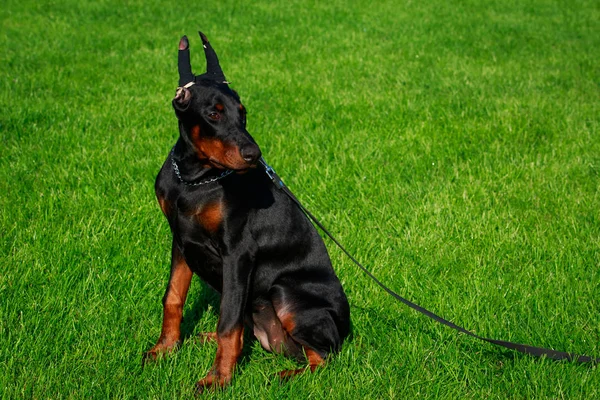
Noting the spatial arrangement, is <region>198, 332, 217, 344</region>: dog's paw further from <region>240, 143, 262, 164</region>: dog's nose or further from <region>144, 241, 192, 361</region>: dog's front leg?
<region>240, 143, 262, 164</region>: dog's nose

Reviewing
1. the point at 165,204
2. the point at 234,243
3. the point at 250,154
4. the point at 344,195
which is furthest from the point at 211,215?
the point at 344,195

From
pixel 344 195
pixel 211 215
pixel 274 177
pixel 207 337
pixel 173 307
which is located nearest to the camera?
pixel 211 215

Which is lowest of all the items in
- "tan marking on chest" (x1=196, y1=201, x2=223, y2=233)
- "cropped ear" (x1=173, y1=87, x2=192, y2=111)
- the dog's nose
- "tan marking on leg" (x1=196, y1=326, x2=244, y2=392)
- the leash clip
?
"tan marking on leg" (x1=196, y1=326, x2=244, y2=392)

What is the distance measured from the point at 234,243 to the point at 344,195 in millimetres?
2417

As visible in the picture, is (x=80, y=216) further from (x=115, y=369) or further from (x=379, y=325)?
(x=379, y=325)

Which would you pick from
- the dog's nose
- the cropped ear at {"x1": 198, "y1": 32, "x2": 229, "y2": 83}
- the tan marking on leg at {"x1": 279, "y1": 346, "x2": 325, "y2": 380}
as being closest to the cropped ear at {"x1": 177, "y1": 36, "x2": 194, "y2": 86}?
the cropped ear at {"x1": 198, "y1": 32, "x2": 229, "y2": 83}

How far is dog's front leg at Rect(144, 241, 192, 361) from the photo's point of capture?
3619mm

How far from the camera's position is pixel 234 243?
132 inches

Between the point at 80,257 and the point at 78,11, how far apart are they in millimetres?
8090

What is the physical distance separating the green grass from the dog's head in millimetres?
1077

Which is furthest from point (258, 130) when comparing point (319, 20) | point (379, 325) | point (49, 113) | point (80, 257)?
point (319, 20)

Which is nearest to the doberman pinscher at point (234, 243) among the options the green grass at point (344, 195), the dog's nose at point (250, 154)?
the dog's nose at point (250, 154)

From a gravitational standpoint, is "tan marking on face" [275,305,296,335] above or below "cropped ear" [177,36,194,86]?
below

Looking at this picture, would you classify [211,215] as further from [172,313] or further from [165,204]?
[172,313]
